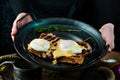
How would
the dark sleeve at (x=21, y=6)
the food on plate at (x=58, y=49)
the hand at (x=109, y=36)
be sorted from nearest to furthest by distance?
the food on plate at (x=58, y=49) < the hand at (x=109, y=36) < the dark sleeve at (x=21, y=6)

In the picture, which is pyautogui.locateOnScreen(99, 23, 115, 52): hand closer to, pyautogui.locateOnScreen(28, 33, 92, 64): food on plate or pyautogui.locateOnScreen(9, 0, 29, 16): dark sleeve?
pyautogui.locateOnScreen(28, 33, 92, 64): food on plate

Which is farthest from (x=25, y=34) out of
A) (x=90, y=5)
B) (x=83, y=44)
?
(x=90, y=5)

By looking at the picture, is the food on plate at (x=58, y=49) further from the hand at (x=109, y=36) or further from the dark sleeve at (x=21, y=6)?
the dark sleeve at (x=21, y=6)

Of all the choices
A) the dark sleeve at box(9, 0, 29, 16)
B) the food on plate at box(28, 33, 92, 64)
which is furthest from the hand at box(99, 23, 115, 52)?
the dark sleeve at box(9, 0, 29, 16)

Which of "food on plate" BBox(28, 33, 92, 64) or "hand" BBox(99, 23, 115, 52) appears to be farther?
"hand" BBox(99, 23, 115, 52)

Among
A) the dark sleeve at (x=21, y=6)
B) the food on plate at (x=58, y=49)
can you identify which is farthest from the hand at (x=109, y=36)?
the dark sleeve at (x=21, y=6)

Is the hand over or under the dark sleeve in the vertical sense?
under

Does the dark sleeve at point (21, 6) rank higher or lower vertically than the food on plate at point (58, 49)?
higher

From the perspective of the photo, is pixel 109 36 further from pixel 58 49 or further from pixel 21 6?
pixel 21 6
